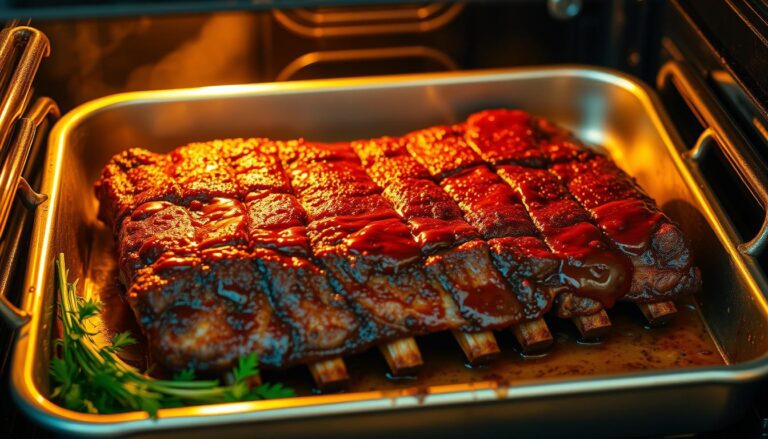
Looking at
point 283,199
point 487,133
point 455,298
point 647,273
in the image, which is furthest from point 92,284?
point 647,273

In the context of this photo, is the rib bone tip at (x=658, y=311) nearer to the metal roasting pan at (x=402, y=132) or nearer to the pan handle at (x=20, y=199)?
the metal roasting pan at (x=402, y=132)

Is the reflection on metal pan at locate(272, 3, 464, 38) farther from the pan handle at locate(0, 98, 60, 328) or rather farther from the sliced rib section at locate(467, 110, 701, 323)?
the pan handle at locate(0, 98, 60, 328)

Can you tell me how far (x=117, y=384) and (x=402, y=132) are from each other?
184cm

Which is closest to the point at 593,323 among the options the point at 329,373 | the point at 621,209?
the point at 621,209

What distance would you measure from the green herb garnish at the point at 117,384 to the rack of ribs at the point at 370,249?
100mm

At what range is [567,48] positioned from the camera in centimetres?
473

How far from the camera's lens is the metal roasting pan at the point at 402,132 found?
7.56ft

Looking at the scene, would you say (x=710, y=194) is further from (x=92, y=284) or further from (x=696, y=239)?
(x=92, y=284)

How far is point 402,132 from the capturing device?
3.82 m

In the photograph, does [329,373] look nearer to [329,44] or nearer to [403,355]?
[403,355]

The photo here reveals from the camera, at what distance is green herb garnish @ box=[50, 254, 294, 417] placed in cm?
239

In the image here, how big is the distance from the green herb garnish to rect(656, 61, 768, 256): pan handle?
164 cm

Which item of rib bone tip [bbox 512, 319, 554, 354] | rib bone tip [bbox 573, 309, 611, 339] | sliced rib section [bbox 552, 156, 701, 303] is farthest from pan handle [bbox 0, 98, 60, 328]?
sliced rib section [bbox 552, 156, 701, 303]

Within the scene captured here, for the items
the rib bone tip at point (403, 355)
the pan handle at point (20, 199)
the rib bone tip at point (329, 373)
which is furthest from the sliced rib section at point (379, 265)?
the pan handle at point (20, 199)
